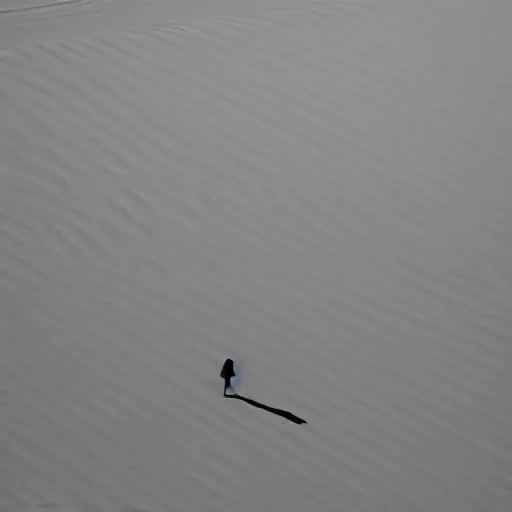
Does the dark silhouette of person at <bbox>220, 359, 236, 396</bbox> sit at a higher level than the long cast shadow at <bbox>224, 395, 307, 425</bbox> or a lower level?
higher

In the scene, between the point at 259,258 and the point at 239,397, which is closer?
the point at 239,397

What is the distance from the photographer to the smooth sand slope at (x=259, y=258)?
3.39 m

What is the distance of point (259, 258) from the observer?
3.85 metres

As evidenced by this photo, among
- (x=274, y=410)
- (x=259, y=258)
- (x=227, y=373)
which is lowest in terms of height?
(x=274, y=410)

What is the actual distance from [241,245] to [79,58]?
1.73 m

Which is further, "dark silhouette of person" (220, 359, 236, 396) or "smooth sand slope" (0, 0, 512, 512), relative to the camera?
"dark silhouette of person" (220, 359, 236, 396)

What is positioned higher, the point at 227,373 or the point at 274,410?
the point at 227,373

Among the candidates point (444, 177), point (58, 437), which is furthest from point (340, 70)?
point (58, 437)

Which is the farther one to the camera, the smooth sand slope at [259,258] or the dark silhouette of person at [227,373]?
the dark silhouette of person at [227,373]

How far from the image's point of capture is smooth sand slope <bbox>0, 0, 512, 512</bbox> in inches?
133

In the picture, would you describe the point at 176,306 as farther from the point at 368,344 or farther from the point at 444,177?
the point at 444,177

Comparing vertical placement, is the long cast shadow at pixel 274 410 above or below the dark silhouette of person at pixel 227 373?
below

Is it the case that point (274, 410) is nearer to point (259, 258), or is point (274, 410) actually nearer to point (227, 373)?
point (227, 373)

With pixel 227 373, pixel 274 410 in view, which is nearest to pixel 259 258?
pixel 227 373
